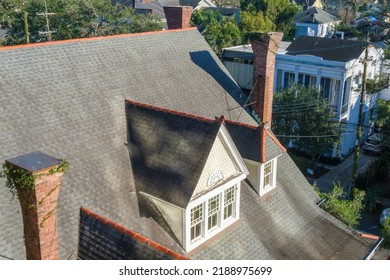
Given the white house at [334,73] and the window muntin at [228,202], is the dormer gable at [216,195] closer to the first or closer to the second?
the window muntin at [228,202]

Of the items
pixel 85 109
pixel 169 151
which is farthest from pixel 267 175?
pixel 85 109

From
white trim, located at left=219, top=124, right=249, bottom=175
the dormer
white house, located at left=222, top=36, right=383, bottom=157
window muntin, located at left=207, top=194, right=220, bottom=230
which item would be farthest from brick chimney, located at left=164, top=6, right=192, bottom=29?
white house, located at left=222, top=36, right=383, bottom=157

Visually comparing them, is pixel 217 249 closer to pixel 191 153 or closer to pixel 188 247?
pixel 188 247

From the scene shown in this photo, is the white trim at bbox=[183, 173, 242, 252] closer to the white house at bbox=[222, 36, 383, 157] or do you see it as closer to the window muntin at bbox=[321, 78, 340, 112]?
the white house at bbox=[222, 36, 383, 157]

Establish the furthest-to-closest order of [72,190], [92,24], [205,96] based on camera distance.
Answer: [92,24], [205,96], [72,190]

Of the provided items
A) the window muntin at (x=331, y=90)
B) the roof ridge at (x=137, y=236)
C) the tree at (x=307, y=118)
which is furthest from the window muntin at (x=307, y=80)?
the roof ridge at (x=137, y=236)

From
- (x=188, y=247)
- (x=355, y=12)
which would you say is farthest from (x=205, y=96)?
(x=355, y=12)
